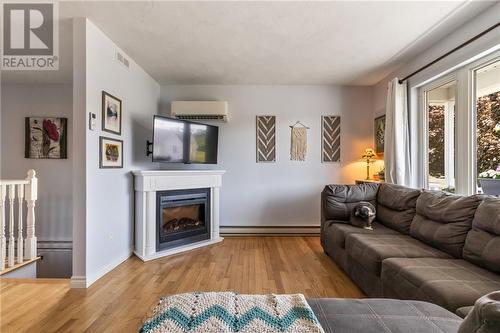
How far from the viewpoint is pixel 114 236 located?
113 inches

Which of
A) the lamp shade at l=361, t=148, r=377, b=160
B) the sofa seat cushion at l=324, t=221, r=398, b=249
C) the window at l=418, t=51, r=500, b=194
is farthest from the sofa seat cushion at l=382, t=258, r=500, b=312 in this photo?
the lamp shade at l=361, t=148, r=377, b=160

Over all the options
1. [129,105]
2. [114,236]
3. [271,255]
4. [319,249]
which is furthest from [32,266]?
[319,249]

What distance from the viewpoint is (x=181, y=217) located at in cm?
368

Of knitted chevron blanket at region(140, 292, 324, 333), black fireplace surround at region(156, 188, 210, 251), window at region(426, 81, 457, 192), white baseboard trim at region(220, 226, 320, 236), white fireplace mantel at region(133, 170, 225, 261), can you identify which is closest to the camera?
knitted chevron blanket at region(140, 292, 324, 333)

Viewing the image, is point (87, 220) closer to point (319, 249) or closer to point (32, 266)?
point (32, 266)

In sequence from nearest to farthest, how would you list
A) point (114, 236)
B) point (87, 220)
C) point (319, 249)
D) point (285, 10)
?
point (285, 10), point (87, 220), point (114, 236), point (319, 249)

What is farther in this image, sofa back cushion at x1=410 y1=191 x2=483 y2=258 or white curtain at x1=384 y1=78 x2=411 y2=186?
white curtain at x1=384 y1=78 x2=411 y2=186

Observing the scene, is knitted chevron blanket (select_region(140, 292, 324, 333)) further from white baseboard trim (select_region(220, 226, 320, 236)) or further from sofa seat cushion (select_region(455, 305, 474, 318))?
white baseboard trim (select_region(220, 226, 320, 236))

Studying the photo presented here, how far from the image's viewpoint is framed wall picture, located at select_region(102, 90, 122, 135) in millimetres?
2648

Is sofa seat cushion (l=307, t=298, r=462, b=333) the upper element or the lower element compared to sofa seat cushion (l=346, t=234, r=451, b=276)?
upper

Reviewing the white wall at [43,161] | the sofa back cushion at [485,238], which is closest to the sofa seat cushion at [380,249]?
the sofa back cushion at [485,238]

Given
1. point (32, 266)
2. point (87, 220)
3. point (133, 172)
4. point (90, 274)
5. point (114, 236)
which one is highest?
point (133, 172)

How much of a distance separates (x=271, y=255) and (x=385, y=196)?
1.63m

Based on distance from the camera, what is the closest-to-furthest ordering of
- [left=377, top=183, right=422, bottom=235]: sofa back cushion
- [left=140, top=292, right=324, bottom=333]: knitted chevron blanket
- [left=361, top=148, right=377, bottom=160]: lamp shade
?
[left=140, top=292, right=324, bottom=333]: knitted chevron blanket
[left=377, top=183, right=422, bottom=235]: sofa back cushion
[left=361, top=148, right=377, bottom=160]: lamp shade
